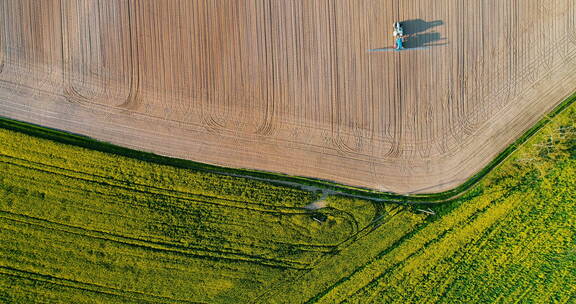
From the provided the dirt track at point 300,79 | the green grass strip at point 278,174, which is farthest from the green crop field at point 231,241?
the dirt track at point 300,79

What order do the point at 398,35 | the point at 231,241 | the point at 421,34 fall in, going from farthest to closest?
1. the point at 231,241
2. the point at 421,34
3. the point at 398,35

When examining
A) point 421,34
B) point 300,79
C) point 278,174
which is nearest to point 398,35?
point 421,34

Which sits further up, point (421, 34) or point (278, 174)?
point (421, 34)

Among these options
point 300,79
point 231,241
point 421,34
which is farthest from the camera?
point 231,241

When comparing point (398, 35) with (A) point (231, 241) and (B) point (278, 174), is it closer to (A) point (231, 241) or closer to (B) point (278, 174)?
(B) point (278, 174)

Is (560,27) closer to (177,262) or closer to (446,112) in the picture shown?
(446,112)

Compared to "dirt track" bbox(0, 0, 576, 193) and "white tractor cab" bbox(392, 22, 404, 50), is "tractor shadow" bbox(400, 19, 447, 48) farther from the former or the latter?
"white tractor cab" bbox(392, 22, 404, 50)

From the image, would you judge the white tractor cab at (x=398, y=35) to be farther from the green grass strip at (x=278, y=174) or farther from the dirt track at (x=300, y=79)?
the green grass strip at (x=278, y=174)
